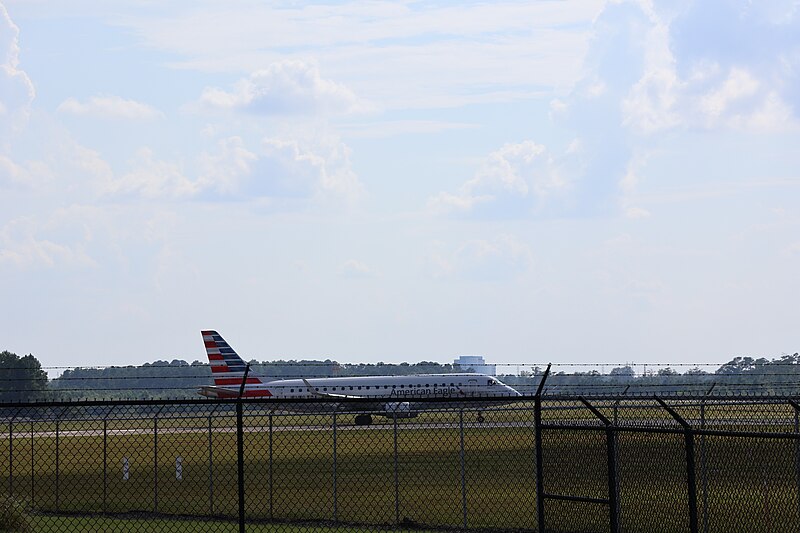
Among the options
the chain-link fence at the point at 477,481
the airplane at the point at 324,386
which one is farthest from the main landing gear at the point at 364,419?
the airplane at the point at 324,386

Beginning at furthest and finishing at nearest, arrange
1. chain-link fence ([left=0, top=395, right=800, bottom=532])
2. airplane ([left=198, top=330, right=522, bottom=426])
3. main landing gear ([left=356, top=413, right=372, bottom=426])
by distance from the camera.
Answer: airplane ([left=198, top=330, right=522, bottom=426])
main landing gear ([left=356, top=413, right=372, bottom=426])
chain-link fence ([left=0, top=395, right=800, bottom=532])

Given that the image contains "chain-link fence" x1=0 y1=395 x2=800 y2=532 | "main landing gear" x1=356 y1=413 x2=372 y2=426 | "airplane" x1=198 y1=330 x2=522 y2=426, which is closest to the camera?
"chain-link fence" x1=0 y1=395 x2=800 y2=532

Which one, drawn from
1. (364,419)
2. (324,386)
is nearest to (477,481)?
(364,419)


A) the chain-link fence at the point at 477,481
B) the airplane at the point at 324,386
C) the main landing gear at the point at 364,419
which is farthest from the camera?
the airplane at the point at 324,386

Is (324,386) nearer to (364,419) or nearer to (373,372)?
(364,419)

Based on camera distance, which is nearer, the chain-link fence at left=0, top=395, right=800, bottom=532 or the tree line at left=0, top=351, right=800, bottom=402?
the chain-link fence at left=0, top=395, right=800, bottom=532

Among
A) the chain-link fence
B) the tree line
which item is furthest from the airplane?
the chain-link fence

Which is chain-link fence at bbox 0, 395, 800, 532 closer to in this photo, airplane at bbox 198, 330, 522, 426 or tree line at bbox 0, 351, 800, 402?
tree line at bbox 0, 351, 800, 402

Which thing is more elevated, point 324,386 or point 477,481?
point 324,386

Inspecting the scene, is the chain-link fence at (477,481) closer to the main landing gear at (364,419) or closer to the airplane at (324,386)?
the main landing gear at (364,419)

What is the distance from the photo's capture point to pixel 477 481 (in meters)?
30.7

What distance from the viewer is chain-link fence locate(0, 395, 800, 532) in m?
14.5

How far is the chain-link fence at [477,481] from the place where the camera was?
1445 centimetres

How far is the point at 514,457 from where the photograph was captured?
119ft
